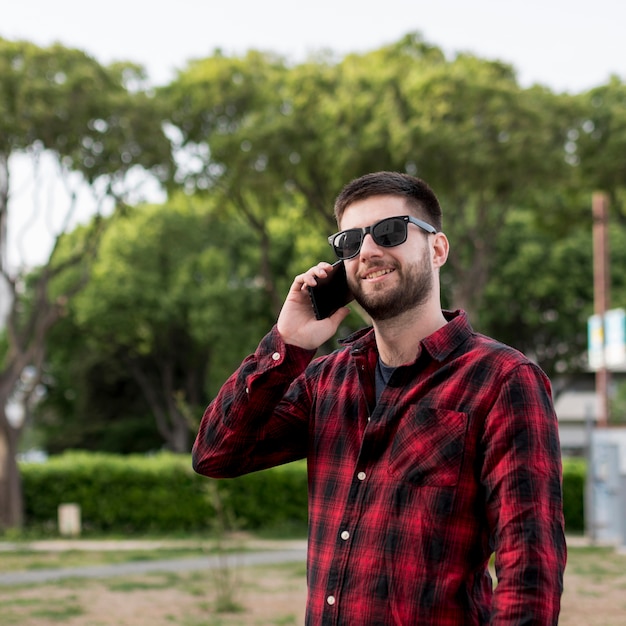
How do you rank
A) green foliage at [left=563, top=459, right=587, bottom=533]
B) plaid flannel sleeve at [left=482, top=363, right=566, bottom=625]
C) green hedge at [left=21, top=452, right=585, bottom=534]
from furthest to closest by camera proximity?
green foliage at [left=563, top=459, right=587, bottom=533], green hedge at [left=21, top=452, right=585, bottom=534], plaid flannel sleeve at [left=482, top=363, right=566, bottom=625]

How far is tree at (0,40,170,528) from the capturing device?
56.9ft

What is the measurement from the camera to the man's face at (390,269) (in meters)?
2.28

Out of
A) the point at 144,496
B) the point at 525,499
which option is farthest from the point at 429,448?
the point at 144,496

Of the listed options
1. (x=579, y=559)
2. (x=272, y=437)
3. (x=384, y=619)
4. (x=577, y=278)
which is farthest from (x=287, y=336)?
(x=577, y=278)

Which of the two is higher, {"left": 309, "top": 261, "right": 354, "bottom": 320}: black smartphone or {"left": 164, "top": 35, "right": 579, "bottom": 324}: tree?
{"left": 164, "top": 35, "right": 579, "bottom": 324}: tree

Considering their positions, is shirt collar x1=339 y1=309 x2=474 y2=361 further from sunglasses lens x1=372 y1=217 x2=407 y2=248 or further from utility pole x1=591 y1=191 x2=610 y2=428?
utility pole x1=591 y1=191 x2=610 y2=428

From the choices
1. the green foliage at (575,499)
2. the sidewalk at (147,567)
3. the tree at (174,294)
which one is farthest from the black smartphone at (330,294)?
the tree at (174,294)

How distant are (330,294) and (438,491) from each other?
2.08ft

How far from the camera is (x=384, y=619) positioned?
207 cm

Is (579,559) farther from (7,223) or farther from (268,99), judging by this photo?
(7,223)

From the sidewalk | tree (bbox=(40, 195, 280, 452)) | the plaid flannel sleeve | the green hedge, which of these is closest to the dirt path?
the sidewalk

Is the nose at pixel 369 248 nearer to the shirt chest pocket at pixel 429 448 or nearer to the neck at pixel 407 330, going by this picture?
the neck at pixel 407 330

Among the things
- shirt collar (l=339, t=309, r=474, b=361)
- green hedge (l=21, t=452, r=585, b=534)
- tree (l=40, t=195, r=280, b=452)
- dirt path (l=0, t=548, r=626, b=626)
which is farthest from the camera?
tree (l=40, t=195, r=280, b=452)

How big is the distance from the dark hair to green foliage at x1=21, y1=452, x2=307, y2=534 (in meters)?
17.5
